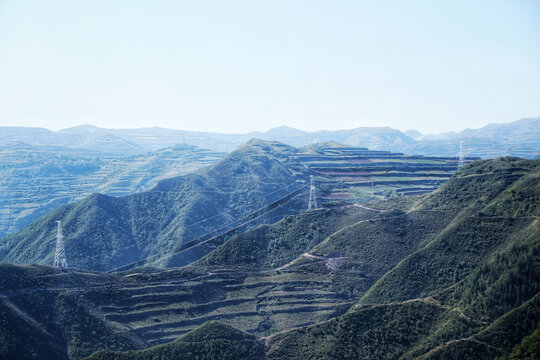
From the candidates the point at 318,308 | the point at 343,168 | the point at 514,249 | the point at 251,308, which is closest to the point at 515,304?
the point at 514,249

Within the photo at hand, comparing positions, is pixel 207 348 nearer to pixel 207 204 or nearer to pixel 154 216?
pixel 154 216

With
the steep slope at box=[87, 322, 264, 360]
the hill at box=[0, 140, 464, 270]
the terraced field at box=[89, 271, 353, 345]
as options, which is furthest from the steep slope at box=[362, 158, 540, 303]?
the hill at box=[0, 140, 464, 270]

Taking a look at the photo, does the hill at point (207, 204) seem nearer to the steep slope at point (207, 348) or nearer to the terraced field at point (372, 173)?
the terraced field at point (372, 173)

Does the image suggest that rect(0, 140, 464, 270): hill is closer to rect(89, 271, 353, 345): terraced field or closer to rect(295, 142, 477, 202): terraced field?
rect(295, 142, 477, 202): terraced field

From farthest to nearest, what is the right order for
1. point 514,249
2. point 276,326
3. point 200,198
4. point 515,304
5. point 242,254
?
point 200,198, point 242,254, point 276,326, point 514,249, point 515,304

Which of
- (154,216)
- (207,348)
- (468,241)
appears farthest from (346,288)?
(154,216)

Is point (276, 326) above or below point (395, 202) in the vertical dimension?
below

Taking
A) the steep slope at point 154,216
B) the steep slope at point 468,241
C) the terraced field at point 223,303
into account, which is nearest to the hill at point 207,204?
the steep slope at point 154,216

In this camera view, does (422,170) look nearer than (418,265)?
No

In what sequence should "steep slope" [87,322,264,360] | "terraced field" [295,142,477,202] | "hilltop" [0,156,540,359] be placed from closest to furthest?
"steep slope" [87,322,264,360]
"hilltop" [0,156,540,359]
"terraced field" [295,142,477,202]

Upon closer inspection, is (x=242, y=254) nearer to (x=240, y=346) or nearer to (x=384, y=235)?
(x=384, y=235)

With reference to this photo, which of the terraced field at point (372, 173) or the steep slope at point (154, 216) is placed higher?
the terraced field at point (372, 173)
